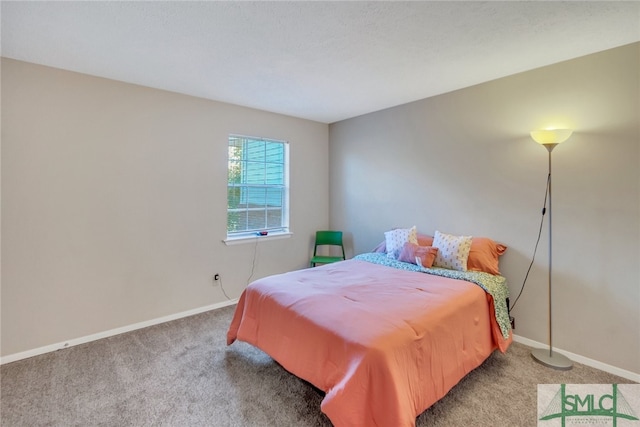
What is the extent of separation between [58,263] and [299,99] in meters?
2.81

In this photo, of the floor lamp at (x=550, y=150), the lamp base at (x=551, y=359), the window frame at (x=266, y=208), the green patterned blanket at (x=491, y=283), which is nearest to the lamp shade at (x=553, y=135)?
the floor lamp at (x=550, y=150)

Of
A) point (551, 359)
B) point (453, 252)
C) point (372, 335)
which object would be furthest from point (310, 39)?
point (551, 359)

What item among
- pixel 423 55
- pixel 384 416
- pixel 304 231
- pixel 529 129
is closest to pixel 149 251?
pixel 304 231

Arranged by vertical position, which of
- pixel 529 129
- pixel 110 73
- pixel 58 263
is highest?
pixel 110 73

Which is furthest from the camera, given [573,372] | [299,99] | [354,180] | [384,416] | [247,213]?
[354,180]

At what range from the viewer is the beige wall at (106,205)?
7.73 feet

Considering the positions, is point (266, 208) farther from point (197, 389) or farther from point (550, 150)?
point (550, 150)

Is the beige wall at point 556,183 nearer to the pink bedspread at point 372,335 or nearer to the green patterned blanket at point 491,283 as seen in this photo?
the green patterned blanket at point 491,283

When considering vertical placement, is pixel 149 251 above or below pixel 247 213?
below

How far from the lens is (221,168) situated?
3.45 m

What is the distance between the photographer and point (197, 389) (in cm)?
200

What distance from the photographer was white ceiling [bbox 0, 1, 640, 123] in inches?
67.6

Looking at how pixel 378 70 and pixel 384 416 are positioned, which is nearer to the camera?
pixel 384 416

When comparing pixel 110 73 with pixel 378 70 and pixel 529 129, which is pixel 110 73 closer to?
pixel 378 70
